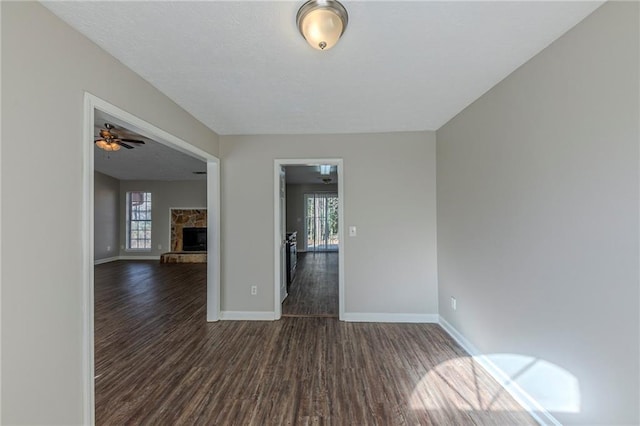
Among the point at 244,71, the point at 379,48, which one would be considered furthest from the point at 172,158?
the point at 379,48

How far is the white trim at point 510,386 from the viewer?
1.68 m

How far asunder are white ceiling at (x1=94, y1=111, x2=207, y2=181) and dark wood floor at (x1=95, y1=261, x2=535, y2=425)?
3.26 metres

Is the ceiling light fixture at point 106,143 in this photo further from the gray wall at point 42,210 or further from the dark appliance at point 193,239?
the dark appliance at point 193,239

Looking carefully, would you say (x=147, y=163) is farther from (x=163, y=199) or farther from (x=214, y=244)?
(x=214, y=244)

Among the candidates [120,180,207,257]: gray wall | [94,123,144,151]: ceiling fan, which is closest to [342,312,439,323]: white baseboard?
[94,123,144,151]: ceiling fan

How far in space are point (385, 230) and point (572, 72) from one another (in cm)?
218

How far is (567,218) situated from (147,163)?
762 cm

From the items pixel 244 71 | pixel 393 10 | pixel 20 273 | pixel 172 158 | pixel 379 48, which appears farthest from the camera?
pixel 172 158

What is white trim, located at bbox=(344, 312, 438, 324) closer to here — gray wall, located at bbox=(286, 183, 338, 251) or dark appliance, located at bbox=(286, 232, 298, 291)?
dark appliance, located at bbox=(286, 232, 298, 291)

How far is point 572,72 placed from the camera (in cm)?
148

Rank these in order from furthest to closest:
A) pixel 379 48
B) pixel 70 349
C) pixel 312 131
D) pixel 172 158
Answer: pixel 172 158, pixel 312 131, pixel 379 48, pixel 70 349

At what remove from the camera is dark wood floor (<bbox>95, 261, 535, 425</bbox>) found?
70.9 inches

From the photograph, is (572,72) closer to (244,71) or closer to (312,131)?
(244,71)

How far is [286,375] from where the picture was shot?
2230 millimetres
